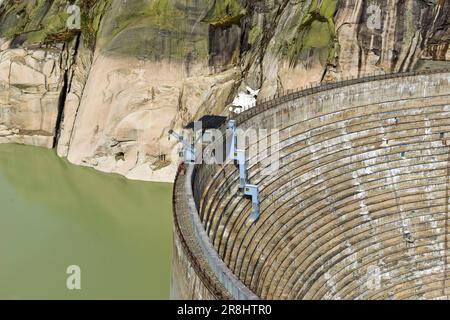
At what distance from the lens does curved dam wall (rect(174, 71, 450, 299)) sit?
47.1 feet

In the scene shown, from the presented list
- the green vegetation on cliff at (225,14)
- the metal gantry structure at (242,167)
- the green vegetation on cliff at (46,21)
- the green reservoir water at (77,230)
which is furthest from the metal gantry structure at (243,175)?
the green vegetation on cliff at (46,21)

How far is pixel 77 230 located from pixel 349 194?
31.2 ft

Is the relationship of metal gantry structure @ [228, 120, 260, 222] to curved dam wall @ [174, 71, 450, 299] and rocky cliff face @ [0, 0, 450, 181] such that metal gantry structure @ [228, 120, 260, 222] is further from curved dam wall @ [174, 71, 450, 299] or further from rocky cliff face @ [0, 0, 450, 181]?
rocky cliff face @ [0, 0, 450, 181]

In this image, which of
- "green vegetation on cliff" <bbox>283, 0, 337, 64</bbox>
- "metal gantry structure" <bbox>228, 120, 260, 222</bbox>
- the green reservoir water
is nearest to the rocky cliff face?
"green vegetation on cliff" <bbox>283, 0, 337, 64</bbox>

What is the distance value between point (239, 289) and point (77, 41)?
21.6 metres

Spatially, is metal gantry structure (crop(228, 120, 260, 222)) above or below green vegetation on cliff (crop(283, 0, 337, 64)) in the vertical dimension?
below

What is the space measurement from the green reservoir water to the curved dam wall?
3961mm

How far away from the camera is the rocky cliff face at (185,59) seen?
878 inches

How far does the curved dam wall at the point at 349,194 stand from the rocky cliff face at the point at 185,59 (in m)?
4.58

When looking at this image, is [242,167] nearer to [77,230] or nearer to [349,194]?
[349,194]

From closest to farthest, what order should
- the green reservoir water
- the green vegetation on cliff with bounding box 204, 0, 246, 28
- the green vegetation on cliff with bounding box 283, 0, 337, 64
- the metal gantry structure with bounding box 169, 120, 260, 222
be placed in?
the metal gantry structure with bounding box 169, 120, 260, 222 → the green reservoir water → the green vegetation on cliff with bounding box 283, 0, 337, 64 → the green vegetation on cliff with bounding box 204, 0, 246, 28

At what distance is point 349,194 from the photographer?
16.9m

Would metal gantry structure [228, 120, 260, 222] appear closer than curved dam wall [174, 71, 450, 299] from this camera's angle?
No

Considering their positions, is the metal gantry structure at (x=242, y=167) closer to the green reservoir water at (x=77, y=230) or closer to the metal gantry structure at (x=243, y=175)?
the metal gantry structure at (x=243, y=175)
